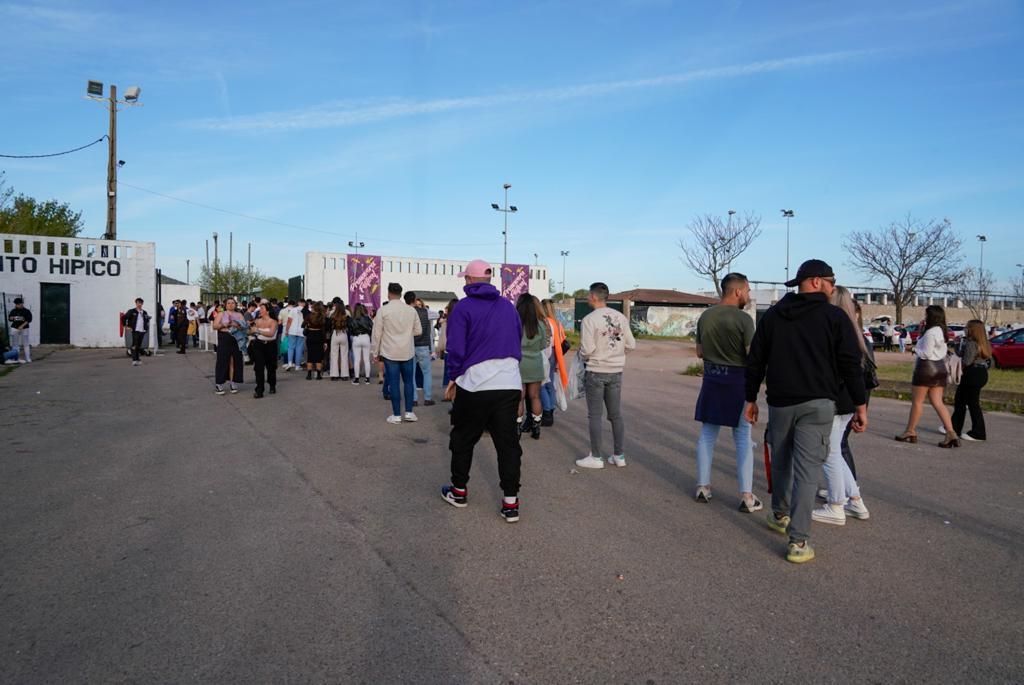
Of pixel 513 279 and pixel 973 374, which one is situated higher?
pixel 513 279

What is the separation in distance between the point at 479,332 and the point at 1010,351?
23962 mm

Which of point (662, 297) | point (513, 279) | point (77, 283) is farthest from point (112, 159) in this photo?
point (662, 297)

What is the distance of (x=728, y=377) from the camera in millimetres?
5961

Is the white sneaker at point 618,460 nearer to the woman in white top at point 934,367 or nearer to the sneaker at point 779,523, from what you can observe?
the sneaker at point 779,523

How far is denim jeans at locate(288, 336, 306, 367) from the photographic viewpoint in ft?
61.8

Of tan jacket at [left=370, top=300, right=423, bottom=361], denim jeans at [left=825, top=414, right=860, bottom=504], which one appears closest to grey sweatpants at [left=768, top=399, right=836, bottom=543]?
denim jeans at [left=825, top=414, right=860, bottom=504]

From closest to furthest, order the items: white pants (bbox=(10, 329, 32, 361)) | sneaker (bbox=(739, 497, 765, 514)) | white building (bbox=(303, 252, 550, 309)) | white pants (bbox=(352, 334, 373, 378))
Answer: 1. sneaker (bbox=(739, 497, 765, 514))
2. white pants (bbox=(352, 334, 373, 378))
3. white pants (bbox=(10, 329, 32, 361))
4. white building (bbox=(303, 252, 550, 309))

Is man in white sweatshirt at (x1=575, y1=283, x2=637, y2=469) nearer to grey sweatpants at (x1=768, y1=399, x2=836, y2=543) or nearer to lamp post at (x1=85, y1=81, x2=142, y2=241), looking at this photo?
grey sweatpants at (x1=768, y1=399, x2=836, y2=543)

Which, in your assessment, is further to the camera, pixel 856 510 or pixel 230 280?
pixel 230 280

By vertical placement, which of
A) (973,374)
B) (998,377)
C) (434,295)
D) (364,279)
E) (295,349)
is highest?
(364,279)

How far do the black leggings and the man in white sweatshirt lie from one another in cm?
826

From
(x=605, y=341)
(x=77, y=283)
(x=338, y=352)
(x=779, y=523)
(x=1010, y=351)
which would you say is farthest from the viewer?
(x=77, y=283)

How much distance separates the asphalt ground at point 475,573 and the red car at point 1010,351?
17961mm

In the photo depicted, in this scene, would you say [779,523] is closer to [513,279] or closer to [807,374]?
[807,374]
